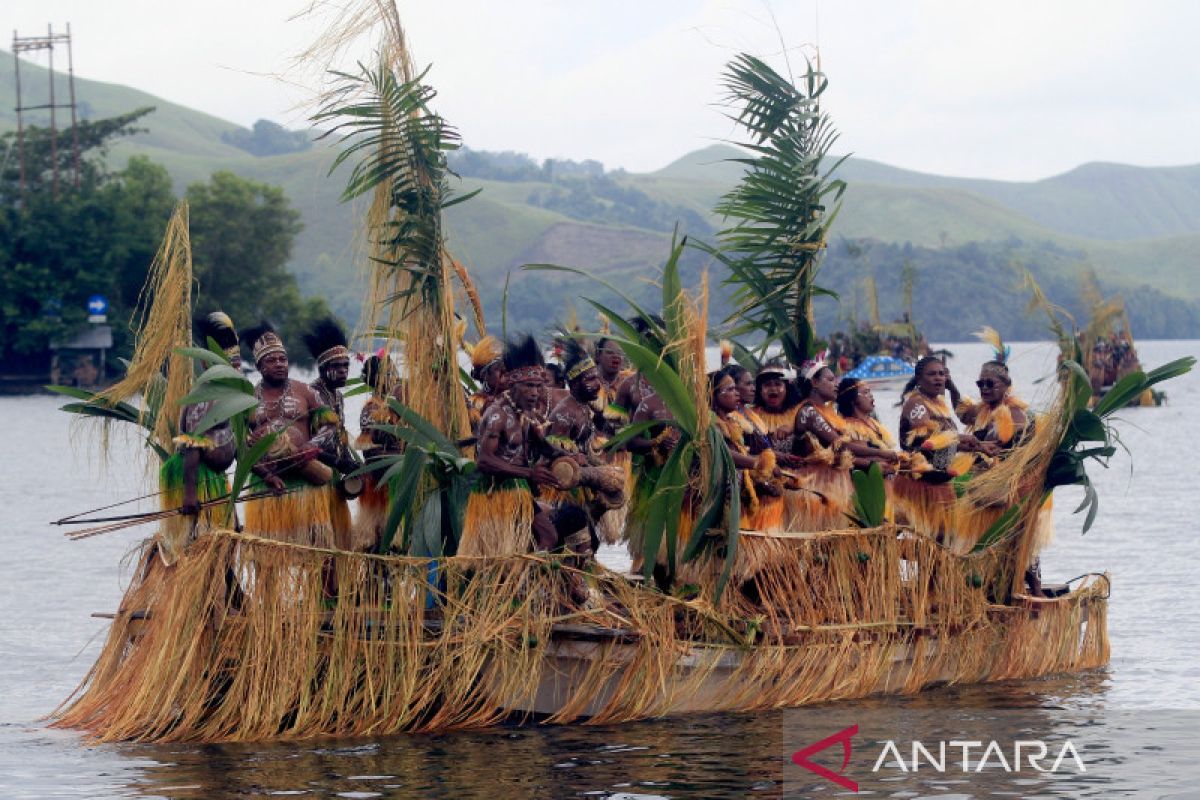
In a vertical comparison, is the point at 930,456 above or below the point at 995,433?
below

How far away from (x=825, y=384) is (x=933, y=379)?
1030 millimetres

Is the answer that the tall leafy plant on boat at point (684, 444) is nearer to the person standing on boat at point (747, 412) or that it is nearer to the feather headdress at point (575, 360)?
the person standing on boat at point (747, 412)

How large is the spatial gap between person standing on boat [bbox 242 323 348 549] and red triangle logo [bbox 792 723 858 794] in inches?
134

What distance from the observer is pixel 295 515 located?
39.8ft

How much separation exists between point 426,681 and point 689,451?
221cm

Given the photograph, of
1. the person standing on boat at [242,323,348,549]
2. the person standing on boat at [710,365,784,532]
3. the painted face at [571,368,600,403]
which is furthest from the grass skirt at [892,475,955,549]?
the person standing on boat at [242,323,348,549]

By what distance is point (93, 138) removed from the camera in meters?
91.1

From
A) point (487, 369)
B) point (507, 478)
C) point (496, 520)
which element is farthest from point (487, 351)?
point (496, 520)

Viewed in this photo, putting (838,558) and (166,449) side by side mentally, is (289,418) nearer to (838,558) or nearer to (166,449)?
(166,449)

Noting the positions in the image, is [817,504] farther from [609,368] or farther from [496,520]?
[609,368]

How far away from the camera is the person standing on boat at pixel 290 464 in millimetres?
12055

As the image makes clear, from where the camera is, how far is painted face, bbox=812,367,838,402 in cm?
1367

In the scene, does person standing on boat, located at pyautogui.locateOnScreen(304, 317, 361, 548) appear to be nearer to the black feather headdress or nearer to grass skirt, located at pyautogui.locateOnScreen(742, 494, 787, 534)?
the black feather headdress

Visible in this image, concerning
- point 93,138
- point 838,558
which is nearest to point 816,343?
point 838,558
